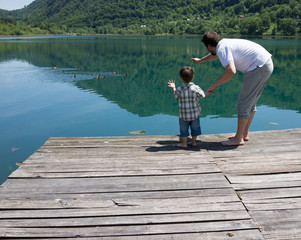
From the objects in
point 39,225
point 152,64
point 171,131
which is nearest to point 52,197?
point 39,225

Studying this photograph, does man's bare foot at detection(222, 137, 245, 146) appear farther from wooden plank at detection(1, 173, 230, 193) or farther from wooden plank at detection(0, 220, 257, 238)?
wooden plank at detection(0, 220, 257, 238)

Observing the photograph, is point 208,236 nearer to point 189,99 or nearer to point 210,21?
point 189,99

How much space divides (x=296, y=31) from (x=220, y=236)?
3923 inches

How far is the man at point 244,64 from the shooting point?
13.3ft

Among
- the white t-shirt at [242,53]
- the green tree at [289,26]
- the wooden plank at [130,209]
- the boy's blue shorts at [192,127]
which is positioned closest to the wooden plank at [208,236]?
the wooden plank at [130,209]

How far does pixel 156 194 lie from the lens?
3053 mm

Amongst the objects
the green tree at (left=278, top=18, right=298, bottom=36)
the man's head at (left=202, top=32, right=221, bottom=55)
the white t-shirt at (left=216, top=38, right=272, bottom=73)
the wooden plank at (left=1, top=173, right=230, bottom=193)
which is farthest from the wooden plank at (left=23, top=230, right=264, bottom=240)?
the green tree at (left=278, top=18, right=298, bottom=36)

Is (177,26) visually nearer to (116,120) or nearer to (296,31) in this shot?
(296,31)

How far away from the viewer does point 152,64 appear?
27219mm

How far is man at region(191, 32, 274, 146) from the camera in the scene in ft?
13.3

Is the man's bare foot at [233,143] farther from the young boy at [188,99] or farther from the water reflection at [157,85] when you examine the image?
the water reflection at [157,85]

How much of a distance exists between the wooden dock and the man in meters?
0.71

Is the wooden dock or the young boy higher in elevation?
the young boy

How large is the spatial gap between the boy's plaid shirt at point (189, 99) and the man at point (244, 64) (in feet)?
0.61
